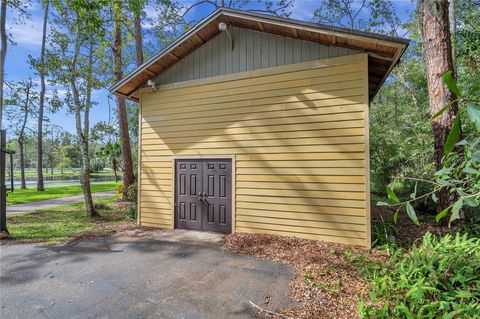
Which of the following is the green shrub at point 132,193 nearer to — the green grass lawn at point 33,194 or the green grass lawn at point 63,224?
the green grass lawn at point 63,224

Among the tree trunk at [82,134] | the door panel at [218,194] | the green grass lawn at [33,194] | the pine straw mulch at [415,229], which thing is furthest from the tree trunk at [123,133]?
the pine straw mulch at [415,229]

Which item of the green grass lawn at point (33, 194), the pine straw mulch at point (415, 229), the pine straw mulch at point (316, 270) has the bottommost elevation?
the green grass lawn at point (33, 194)

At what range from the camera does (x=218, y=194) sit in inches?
258

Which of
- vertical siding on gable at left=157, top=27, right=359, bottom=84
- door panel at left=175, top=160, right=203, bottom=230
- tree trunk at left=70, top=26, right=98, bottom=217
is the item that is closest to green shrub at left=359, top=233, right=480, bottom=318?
vertical siding on gable at left=157, top=27, right=359, bottom=84

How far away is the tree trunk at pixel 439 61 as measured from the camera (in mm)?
5566

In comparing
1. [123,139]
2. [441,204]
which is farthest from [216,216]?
[123,139]

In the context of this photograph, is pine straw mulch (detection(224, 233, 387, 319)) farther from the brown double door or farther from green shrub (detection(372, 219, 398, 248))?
the brown double door

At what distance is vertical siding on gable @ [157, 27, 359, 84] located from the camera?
18.9 ft

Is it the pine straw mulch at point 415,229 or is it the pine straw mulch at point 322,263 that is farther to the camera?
the pine straw mulch at point 415,229

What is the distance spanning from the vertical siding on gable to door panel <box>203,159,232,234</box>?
2.37m

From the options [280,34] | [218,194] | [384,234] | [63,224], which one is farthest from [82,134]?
[384,234]

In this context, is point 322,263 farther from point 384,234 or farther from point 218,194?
point 218,194

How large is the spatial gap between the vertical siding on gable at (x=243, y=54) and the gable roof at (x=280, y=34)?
0.40 ft

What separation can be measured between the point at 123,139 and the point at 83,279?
334 inches
